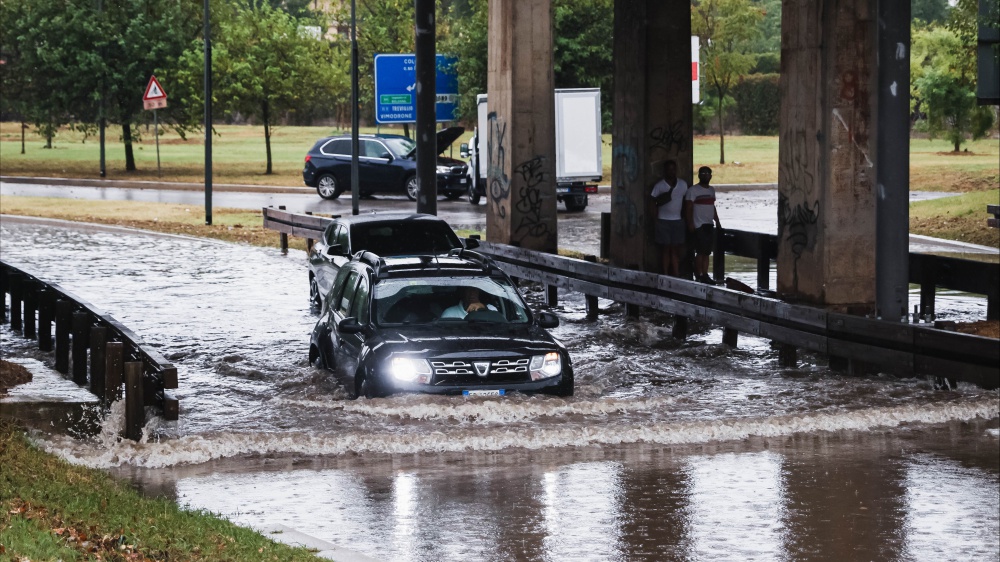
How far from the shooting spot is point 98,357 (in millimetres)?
13961

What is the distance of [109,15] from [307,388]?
1906 inches

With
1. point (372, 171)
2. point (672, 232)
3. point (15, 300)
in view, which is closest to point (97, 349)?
point (15, 300)

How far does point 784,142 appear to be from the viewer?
17.9 meters

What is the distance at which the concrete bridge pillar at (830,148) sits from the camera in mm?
16875

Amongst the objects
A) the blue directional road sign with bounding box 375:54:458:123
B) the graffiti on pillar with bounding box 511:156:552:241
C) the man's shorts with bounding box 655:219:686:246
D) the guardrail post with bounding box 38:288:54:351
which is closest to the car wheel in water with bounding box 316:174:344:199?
the blue directional road sign with bounding box 375:54:458:123

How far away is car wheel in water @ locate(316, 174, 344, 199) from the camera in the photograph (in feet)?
145

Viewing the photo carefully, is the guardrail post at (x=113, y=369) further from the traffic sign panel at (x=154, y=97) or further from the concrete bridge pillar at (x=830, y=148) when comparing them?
the traffic sign panel at (x=154, y=97)

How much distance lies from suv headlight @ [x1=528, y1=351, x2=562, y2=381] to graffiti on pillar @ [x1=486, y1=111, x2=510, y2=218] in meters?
11.9

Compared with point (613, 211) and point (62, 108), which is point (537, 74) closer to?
point (613, 211)

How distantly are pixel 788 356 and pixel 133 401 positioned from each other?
7.28m

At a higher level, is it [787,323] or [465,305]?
[465,305]

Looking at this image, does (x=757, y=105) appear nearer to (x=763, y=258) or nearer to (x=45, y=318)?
(x=763, y=258)

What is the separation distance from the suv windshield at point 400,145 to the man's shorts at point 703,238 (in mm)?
23744

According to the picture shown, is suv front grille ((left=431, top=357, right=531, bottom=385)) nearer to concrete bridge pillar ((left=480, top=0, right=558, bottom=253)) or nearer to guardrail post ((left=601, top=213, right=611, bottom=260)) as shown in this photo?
concrete bridge pillar ((left=480, top=0, right=558, bottom=253))
